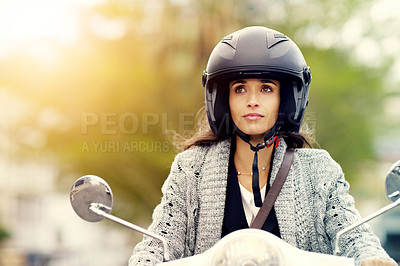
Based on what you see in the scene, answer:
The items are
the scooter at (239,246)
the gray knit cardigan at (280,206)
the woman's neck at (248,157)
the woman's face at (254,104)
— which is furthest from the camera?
the woman's neck at (248,157)

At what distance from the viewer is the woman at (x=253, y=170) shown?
251 centimetres

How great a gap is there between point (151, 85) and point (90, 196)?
1145 cm

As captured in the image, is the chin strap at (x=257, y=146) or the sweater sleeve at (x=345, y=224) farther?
the chin strap at (x=257, y=146)

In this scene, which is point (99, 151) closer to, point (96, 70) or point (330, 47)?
point (96, 70)

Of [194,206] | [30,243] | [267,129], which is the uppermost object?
[267,129]

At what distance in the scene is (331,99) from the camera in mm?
12711

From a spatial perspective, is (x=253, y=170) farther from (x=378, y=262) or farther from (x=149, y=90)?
(x=149, y=90)

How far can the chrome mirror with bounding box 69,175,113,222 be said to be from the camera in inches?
75.6

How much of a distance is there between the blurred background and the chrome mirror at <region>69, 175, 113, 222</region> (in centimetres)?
1029

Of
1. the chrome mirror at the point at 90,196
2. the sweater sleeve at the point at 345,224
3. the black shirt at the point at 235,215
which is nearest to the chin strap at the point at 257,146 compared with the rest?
the black shirt at the point at 235,215

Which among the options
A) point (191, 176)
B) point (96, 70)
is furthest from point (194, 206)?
point (96, 70)

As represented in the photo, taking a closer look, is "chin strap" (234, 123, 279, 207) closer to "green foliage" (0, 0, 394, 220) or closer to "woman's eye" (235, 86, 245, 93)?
"woman's eye" (235, 86, 245, 93)

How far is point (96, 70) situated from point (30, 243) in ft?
45.5

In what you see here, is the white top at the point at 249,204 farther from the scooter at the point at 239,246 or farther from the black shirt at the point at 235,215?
the scooter at the point at 239,246
